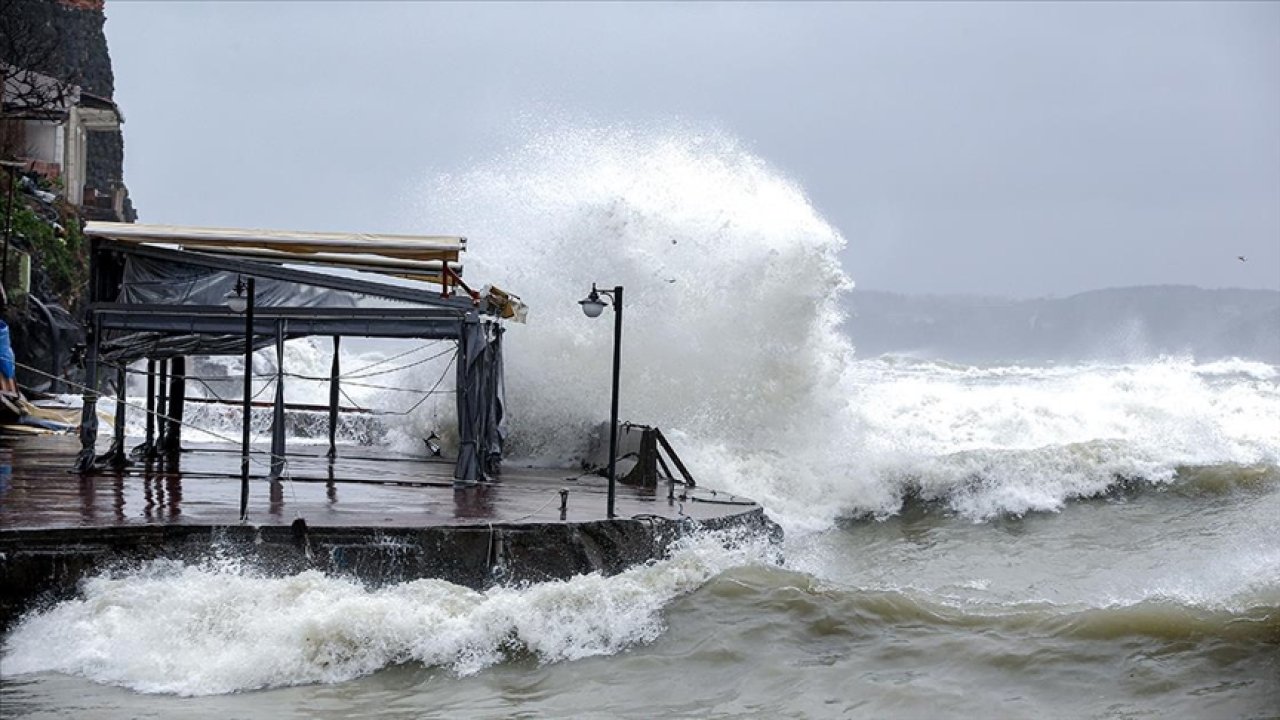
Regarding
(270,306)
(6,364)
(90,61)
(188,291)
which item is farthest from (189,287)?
(90,61)

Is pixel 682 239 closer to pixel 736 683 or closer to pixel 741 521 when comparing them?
pixel 741 521

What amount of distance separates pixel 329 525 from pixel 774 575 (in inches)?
159

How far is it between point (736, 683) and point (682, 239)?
564 inches

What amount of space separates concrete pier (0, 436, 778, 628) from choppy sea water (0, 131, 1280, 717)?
244mm

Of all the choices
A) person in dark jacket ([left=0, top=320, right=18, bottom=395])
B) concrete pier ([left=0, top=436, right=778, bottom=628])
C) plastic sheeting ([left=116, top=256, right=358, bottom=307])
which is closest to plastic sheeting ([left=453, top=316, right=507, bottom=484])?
concrete pier ([left=0, top=436, right=778, bottom=628])

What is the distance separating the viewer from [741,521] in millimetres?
14703

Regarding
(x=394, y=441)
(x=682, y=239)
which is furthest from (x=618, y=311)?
(x=394, y=441)

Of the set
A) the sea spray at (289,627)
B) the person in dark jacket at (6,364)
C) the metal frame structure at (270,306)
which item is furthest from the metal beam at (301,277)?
the person in dark jacket at (6,364)

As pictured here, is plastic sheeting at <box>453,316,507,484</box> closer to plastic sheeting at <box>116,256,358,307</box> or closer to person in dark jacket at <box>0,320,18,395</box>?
plastic sheeting at <box>116,256,358,307</box>

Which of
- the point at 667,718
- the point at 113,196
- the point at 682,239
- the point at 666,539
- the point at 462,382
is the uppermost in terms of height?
the point at 113,196

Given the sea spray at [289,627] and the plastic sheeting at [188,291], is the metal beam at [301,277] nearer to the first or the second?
the plastic sheeting at [188,291]

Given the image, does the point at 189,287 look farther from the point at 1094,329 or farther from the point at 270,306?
the point at 1094,329

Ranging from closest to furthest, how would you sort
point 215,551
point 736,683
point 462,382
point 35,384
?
1. point 736,683
2. point 215,551
3. point 462,382
4. point 35,384

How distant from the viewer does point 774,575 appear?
516 inches
